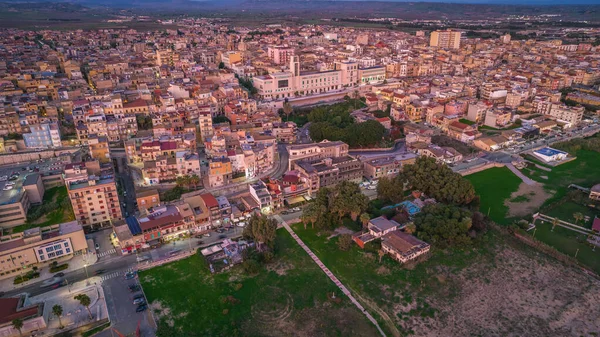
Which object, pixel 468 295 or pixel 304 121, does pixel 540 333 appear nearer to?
pixel 468 295

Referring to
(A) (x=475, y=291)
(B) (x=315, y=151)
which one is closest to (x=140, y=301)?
(A) (x=475, y=291)

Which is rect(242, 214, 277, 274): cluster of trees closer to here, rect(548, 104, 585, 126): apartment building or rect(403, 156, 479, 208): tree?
rect(403, 156, 479, 208): tree

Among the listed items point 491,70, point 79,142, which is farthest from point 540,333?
point 491,70

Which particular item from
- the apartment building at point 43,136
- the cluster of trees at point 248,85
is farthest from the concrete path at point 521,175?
the apartment building at point 43,136

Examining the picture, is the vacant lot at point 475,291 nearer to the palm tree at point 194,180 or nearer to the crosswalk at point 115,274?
the crosswalk at point 115,274

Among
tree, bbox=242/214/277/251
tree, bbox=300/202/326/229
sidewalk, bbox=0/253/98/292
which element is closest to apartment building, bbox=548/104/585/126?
tree, bbox=300/202/326/229
